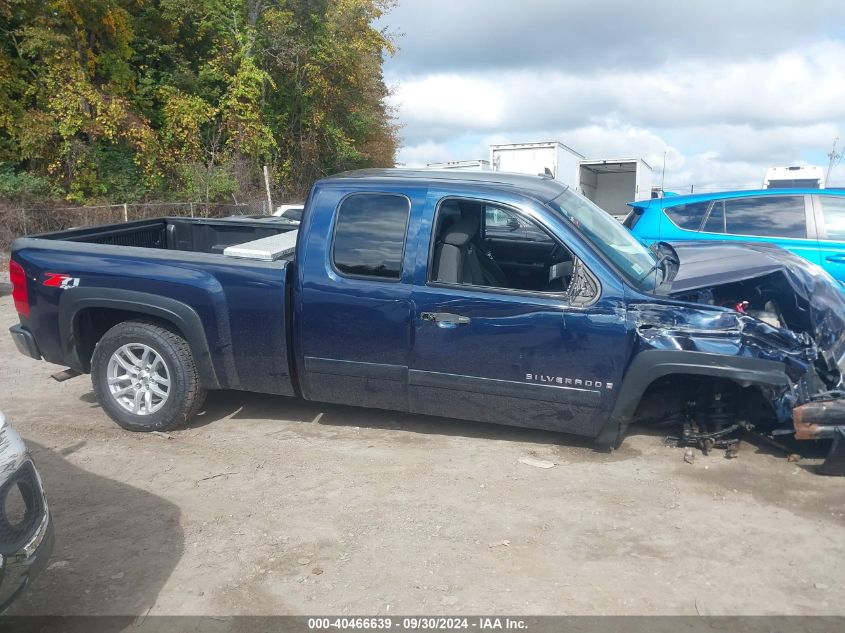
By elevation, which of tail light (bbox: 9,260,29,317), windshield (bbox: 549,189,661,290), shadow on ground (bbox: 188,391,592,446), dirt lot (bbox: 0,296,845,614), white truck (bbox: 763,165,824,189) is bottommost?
dirt lot (bbox: 0,296,845,614)

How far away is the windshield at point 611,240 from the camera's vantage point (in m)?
4.38

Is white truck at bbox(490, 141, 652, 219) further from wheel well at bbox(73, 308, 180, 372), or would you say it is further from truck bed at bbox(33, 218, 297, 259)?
wheel well at bbox(73, 308, 180, 372)

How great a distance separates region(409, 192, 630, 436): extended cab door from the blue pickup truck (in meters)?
0.01

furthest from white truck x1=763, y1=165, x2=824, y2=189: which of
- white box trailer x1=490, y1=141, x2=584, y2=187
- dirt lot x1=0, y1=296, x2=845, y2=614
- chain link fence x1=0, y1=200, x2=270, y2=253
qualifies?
dirt lot x1=0, y1=296, x2=845, y2=614

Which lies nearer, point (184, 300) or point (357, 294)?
point (357, 294)

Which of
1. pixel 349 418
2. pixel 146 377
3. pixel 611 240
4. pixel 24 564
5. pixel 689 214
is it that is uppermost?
pixel 689 214

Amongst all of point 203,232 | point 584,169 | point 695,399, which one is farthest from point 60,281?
point 584,169

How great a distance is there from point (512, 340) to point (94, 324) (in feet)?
10.6

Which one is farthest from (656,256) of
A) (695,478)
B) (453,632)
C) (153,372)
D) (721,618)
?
(153,372)

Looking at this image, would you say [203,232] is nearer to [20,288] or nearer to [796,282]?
[20,288]

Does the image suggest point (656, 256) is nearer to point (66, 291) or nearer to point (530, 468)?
point (530, 468)

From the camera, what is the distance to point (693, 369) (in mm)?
4086

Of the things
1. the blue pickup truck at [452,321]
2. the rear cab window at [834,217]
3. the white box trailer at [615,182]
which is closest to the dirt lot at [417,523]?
the blue pickup truck at [452,321]

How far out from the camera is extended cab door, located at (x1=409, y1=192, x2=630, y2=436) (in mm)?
4188
